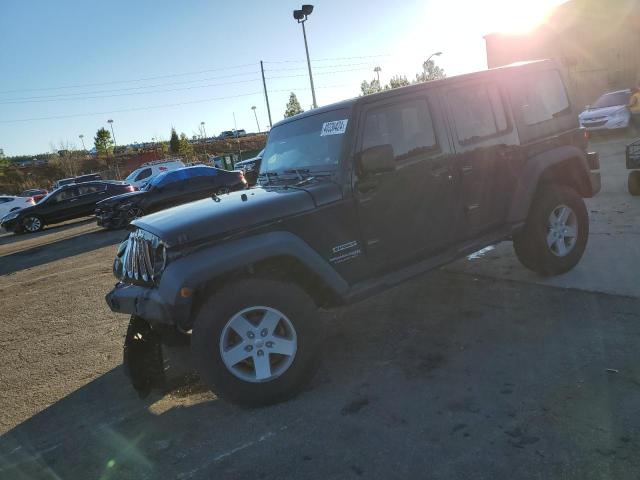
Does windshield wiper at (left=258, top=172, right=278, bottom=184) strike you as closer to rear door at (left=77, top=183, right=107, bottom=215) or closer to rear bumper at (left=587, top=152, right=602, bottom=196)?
rear bumper at (left=587, top=152, right=602, bottom=196)

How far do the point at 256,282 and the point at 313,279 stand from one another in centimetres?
48

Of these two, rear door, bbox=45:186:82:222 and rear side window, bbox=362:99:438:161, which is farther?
rear door, bbox=45:186:82:222

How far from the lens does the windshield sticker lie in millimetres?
3868

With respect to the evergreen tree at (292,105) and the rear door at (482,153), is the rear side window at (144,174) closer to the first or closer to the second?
the rear door at (482,153)

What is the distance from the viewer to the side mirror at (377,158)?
349 cm

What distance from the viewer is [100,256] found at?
34.8 feet

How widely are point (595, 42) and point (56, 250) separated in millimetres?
35883

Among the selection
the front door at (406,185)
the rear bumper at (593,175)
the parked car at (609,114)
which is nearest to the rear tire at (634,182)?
the rear bumper at (593,175)

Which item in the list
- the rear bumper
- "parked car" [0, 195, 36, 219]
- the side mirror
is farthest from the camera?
"parked car" [0, 195, 36, 219]

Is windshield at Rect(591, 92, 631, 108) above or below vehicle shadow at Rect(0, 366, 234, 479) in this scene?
above

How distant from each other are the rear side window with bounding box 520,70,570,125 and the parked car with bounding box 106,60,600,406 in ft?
0.06

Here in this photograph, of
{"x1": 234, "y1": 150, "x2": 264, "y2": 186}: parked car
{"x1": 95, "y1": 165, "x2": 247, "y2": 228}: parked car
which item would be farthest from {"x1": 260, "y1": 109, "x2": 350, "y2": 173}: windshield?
{"x1": 95, "y1": 165, "x2": 247, "y2": 228}: parked car

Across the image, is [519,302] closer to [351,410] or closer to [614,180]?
[351,410]

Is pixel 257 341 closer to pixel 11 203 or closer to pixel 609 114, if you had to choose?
pixel 609 114
